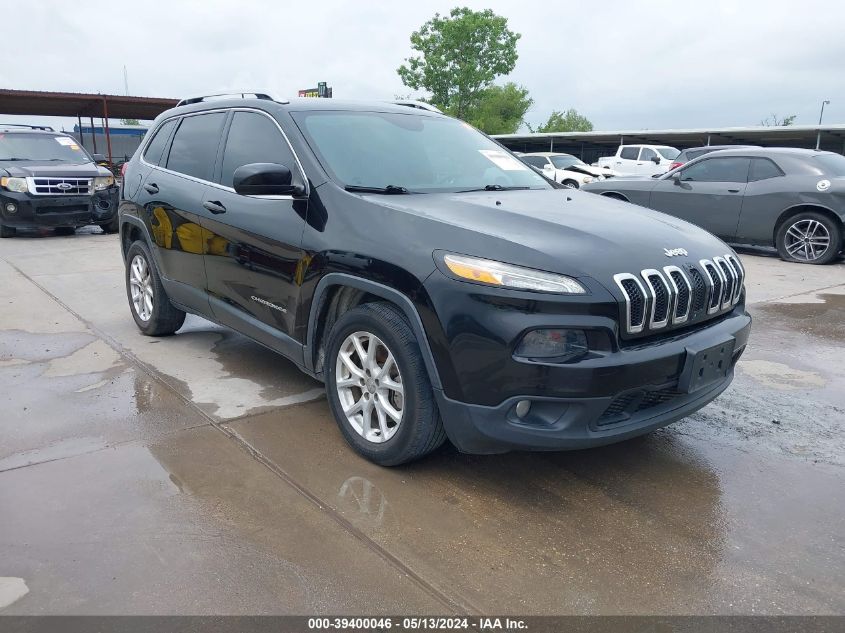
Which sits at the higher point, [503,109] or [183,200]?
[503,109]

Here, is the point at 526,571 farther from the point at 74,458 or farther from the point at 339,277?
the point at 74,458

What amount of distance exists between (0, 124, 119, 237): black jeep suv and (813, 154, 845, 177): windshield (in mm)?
11027

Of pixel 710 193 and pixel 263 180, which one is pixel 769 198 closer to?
pixel 710 193

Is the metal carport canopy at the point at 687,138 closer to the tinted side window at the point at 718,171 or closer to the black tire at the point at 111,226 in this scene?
the tinted side window at the point at 718,171

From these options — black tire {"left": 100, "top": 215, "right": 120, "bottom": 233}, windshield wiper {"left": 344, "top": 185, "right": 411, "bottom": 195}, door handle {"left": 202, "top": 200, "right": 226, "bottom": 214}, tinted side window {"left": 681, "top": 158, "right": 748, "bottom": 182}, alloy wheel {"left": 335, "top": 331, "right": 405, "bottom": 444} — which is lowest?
black tire {"left": 100, "top": 215, "right": 120, "bottom": 233}

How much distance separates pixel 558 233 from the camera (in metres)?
3.03

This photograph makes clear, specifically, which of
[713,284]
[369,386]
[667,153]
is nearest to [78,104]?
[667,153]

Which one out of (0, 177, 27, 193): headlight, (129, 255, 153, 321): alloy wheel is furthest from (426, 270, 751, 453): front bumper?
(0, 177, 27, 193): headlight

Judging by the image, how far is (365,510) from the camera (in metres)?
2.96

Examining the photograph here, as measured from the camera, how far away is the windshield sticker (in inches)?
171

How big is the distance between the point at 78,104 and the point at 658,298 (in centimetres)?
2430

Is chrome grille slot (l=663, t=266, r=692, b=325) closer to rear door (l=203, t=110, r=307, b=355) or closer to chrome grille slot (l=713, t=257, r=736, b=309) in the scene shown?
chrome grille slot (l=713, t=257, r=736, b=309)

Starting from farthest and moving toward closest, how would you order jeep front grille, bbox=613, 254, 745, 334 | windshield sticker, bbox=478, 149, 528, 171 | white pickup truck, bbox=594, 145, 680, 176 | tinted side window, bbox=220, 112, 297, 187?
white pickup truck, bbox=594, 145, 680, 176
windshield sticker, bbox=478, 149, 528, 171
tinted side window, bbox=220, 112, 297, 187
jeep front grille, bbox=613, 254, 745, 334

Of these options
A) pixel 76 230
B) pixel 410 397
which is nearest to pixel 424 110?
pixel 410 397
